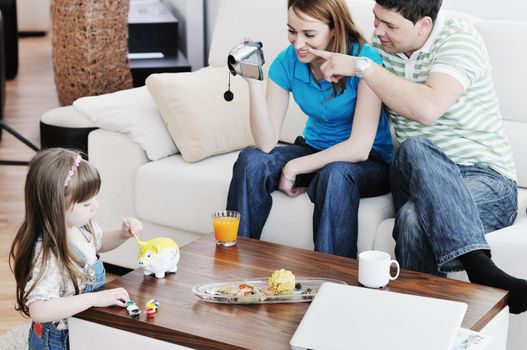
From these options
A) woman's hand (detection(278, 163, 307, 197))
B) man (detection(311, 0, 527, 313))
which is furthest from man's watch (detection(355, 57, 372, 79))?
woman's hand (detection(278, 163, 307, 197))

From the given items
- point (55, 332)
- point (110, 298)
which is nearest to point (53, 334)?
point (55, 332)

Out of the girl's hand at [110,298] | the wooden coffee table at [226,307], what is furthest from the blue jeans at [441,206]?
the girl's hand at [110,298]

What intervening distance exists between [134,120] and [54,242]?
1.00 metres

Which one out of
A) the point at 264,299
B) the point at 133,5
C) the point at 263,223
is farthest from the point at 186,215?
the point at 133,5

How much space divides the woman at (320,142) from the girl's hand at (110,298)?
707 mm

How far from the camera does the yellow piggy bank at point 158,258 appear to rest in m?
2.10

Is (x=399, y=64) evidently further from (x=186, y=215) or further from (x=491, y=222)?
(x=186, y=215)

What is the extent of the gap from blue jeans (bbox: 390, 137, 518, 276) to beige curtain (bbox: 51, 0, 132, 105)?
84.5 inches

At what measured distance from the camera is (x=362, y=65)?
7.99 ft

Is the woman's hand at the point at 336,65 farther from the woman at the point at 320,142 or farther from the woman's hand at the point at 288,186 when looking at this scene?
the woman's hand at the point at 288,186

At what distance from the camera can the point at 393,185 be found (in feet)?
8.43

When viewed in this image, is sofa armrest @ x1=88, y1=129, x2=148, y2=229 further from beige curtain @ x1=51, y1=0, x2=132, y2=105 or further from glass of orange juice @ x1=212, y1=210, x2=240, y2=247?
beige curtain @ x1=51, y1=0, x2=132, y2=105

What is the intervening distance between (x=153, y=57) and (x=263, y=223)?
7.82 ft

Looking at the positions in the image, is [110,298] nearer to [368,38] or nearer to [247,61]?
[247,61]
